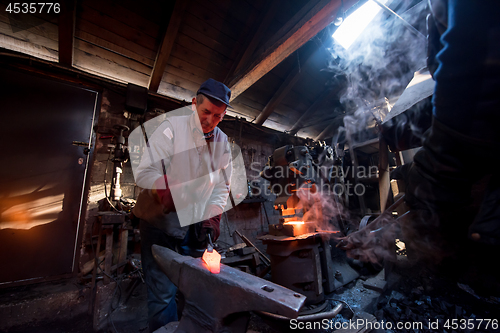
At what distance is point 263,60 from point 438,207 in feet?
11.4

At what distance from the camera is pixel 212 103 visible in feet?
7.23

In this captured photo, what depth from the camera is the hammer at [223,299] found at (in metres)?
1.03

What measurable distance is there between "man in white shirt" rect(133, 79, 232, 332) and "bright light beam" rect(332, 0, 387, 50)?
3.90m

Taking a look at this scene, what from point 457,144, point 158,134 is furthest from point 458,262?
point 158,134

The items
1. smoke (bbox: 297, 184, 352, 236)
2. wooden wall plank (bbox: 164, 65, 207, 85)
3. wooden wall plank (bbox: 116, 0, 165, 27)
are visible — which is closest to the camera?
wooden wall plank (bbox: 116, 0, 165, 27)

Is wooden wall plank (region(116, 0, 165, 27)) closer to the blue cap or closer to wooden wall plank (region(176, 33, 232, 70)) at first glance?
wooden wall plank (region(176, 33, 232, 70))

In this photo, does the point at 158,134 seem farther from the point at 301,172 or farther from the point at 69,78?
the point at 69,78

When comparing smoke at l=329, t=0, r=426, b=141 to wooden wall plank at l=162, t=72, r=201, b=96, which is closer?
smoke at l=329, t=0, r=426, b=141

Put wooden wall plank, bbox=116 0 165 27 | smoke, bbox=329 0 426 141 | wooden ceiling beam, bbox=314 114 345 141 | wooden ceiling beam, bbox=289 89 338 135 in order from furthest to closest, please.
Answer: wooden ceiling beam, bbox=314 114 345 141
wooden ceiling beam, bbox=289 89 338 135
smoke, bbox=329 0 426 141
wooden wall plank, bbox=116 0 165 27

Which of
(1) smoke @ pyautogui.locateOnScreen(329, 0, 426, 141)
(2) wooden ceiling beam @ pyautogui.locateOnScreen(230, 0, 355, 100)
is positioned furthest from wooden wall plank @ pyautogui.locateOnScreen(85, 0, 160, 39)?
(1) smoke @ pyautogui.locateOnScreen(329, 0, 426, 141)

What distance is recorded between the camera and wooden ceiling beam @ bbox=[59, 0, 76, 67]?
2.95 m

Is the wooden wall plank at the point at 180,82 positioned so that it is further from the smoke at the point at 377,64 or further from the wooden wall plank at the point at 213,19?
the smoke at the point at 377,64

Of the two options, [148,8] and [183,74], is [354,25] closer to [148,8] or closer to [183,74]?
[183,74]

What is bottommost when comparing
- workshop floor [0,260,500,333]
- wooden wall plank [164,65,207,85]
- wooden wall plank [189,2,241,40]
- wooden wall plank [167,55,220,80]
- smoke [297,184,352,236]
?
workshop floor [0,260,500,333]
